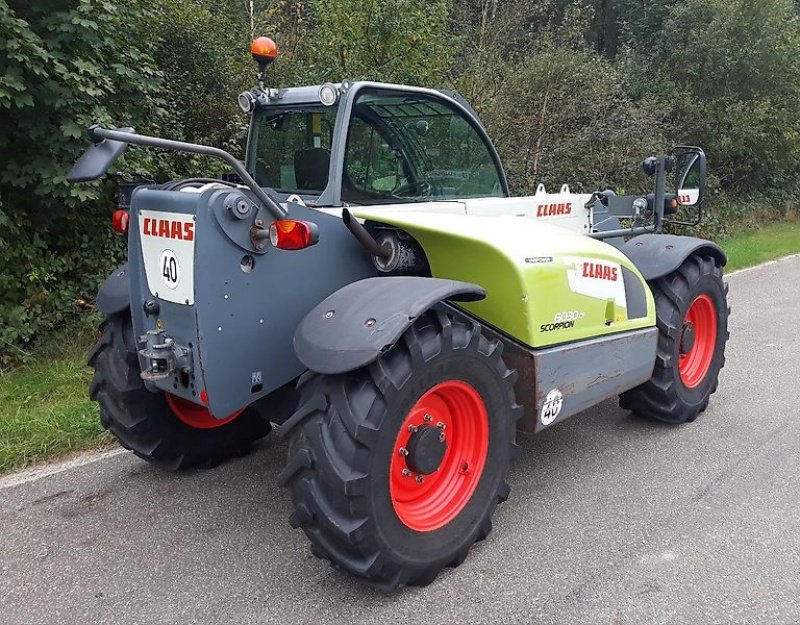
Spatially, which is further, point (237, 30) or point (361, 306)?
point (237, 30)

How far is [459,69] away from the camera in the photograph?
11.6 m

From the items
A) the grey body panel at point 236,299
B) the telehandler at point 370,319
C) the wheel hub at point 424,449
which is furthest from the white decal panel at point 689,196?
the wheel hub at point 424,449

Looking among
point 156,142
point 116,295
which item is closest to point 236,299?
point 156,142

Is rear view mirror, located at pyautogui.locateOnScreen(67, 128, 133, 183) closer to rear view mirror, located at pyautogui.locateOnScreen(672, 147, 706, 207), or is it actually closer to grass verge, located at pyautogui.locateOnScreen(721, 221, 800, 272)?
rear view mirror, located at pyautogui.locateOnScreen(672, 147, 706, 207)

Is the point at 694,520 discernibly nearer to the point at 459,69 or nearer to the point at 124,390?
the point at 124,390

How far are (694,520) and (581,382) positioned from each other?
85 cm

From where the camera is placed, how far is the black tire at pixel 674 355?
14.3ft

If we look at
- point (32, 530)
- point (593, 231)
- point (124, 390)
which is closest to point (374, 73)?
point (593, 231)

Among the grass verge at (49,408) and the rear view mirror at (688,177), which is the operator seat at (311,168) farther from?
the rear view mirror at (688,177)

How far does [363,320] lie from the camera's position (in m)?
2.70

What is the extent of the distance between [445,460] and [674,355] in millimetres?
1959

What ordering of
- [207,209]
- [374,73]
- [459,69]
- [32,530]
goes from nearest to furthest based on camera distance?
1. [207,209]
2. [32,530]
3. [374,73]
4. [459,69]

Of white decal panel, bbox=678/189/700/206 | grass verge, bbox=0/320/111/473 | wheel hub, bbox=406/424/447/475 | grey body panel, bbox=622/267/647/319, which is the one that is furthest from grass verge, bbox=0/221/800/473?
white decal panel, bbox=678/189/700/206

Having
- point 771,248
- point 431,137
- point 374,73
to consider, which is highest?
point 374,73
